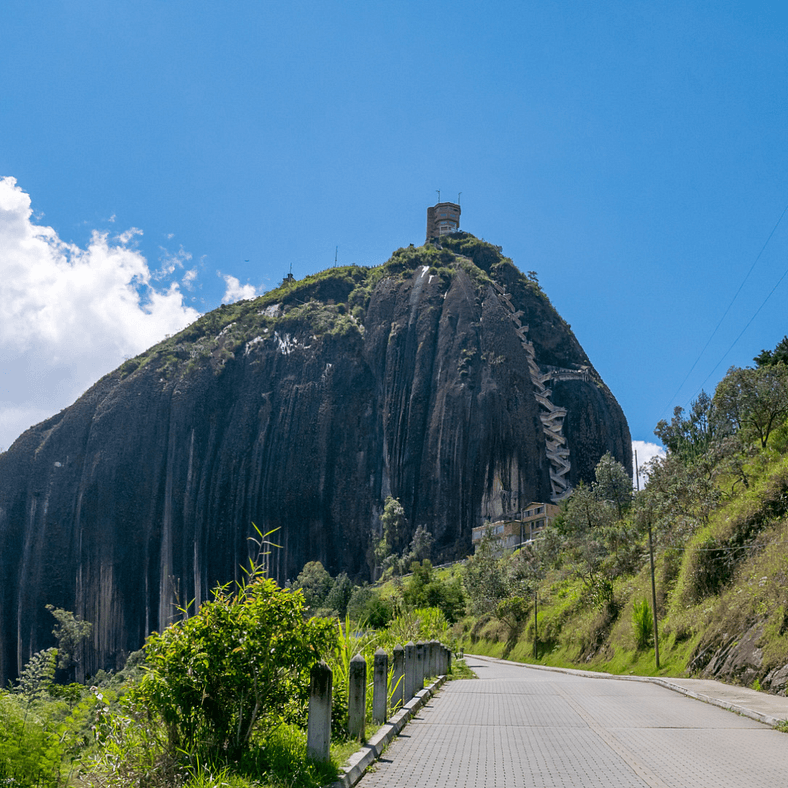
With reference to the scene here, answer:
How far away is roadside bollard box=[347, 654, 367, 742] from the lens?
7191 millimetres

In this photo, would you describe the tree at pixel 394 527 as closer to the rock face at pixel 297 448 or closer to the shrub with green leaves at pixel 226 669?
the rock face at pixel 297 448

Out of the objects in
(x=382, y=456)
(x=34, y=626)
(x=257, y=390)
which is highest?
(x=257, y=390)

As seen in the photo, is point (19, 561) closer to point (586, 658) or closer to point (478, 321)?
point (478, 321)

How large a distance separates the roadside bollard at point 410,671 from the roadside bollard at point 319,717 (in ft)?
15.2

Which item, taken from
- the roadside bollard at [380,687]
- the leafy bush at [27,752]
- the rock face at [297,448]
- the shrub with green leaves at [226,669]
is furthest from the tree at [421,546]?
the leafy bush at [27,752]

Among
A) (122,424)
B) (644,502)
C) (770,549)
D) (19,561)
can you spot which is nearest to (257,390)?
(122,424)

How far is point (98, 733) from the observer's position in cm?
590

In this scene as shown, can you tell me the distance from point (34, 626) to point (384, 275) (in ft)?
211

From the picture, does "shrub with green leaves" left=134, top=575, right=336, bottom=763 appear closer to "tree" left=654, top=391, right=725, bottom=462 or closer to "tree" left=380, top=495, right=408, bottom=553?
"tree" left=654, top=391, right=725, bottom=462

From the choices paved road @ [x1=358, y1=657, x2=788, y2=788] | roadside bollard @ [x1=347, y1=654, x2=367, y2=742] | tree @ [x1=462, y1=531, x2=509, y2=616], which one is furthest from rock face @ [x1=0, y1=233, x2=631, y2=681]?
roadside bollard @ [x1=347, y1=654, x2=367, y2=742]

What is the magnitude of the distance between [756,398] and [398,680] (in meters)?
25.6

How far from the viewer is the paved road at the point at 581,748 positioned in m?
6.25

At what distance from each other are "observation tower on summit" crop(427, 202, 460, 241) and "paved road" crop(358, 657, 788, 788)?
114 metres

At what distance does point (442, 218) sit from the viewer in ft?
402
